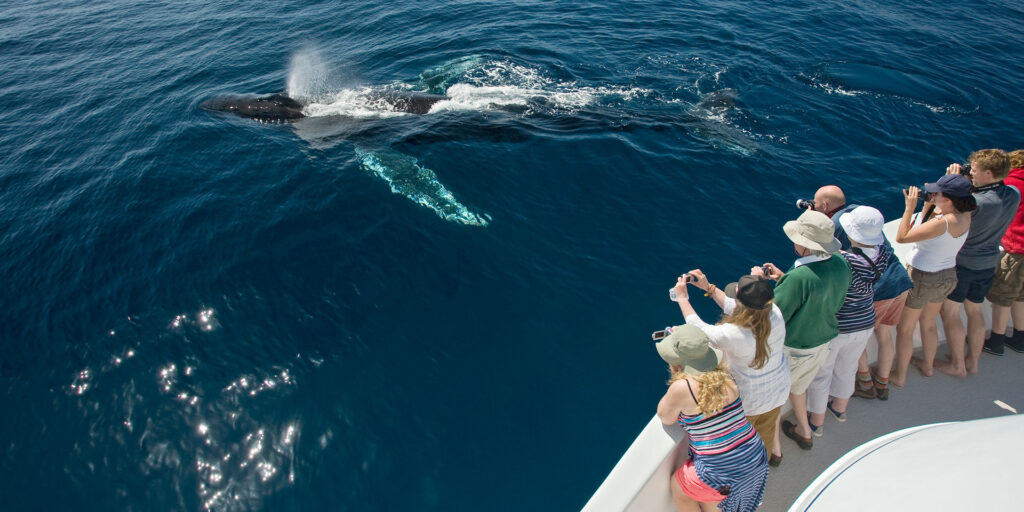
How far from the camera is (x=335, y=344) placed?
1033 cm

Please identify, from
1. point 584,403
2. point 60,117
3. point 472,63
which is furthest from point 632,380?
point 60,117

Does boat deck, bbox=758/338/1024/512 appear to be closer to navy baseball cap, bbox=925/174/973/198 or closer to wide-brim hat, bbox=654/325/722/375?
wide-brim hat, bbox=654/325/722/375

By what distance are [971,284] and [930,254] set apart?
1110 millimetres

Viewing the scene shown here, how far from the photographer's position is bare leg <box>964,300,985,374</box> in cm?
732

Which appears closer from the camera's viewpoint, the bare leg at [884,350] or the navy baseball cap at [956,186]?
the navy baseball cap at [956,186]

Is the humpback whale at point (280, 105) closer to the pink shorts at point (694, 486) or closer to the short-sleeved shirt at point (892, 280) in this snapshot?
the short-sleeved shirt at point (892, 280)

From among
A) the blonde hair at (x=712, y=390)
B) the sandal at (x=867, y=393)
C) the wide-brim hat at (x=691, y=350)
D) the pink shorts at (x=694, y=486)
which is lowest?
the sandal at (x=867, y=393)

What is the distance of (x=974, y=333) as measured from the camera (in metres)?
7.39

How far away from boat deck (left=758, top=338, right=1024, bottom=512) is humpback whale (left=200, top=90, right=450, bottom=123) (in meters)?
15.7

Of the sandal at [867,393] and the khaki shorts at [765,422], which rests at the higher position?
the khaki shorts at [765,422]

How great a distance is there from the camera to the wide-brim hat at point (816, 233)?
5.22m

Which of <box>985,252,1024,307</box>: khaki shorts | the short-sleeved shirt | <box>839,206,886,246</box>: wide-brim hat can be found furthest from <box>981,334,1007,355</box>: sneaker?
<box>839,206,886,246</box>: wide-brim hat

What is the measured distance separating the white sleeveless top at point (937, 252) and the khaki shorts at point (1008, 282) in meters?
1.18

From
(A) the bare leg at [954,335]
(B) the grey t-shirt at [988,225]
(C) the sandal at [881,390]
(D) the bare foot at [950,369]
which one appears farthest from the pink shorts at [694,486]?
(D) the bare foot at [950,369]
